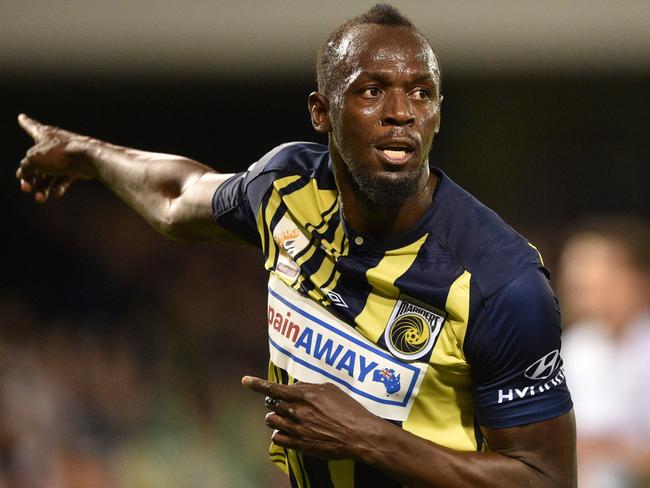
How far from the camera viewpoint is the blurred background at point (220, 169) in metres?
6.09

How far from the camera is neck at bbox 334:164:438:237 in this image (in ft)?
8.93

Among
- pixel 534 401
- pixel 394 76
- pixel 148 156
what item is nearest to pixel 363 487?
pixel 534 401

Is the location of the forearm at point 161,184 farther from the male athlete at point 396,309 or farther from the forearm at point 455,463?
the forearm at point 455,463

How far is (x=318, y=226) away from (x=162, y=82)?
5.51 m

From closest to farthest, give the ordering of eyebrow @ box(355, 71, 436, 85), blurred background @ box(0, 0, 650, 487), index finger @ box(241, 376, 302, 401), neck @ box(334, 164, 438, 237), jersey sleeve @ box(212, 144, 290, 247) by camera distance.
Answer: index finger @ box(241, 376, 302, 401)
eyebrow @ box(355, 71, 436, 85)
neck @ box(334, 164, 438, 237)
jersey sleeve @ box(212, 144, 290, 247)
blurred background @ box(0, 0, 650, 487)

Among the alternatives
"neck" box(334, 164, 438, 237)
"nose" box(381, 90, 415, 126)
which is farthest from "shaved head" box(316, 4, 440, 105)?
"neck" box(334, 164, 438, 237)

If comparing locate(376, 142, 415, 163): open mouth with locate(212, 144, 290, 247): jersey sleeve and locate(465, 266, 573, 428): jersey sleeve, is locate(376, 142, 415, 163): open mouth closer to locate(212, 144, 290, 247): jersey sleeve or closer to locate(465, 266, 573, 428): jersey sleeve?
locate(465, 266, 573, 428): jersey sleeve

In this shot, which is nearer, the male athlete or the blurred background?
the male athlete

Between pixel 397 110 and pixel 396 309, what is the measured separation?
458 millimetres

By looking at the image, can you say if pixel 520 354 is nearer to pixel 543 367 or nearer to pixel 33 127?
pixel 543 367

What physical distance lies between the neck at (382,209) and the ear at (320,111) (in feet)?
0.36

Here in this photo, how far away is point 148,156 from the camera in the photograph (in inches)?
139

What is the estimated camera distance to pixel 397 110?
260 cm

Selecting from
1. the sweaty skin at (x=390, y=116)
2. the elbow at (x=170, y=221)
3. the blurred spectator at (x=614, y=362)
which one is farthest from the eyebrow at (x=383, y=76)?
the blurred spectator at (x=614, y=362)
